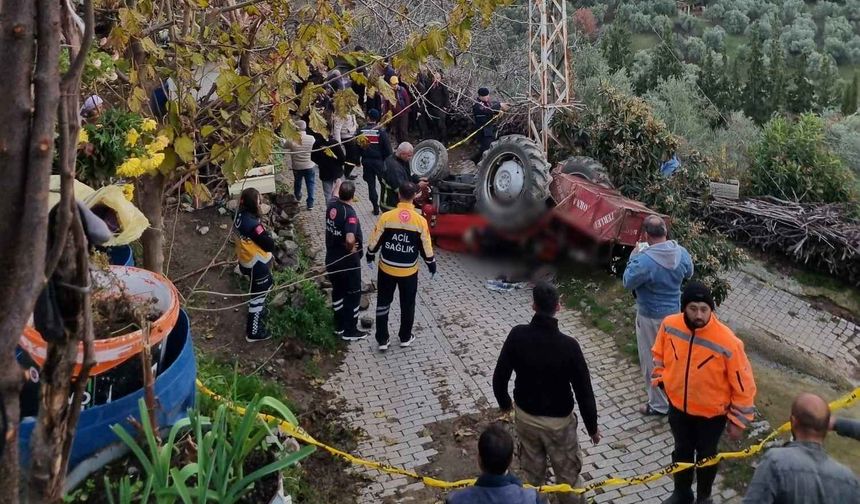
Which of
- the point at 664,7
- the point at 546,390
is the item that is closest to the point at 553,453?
the point at 546,390

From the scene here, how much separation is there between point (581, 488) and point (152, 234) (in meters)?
3.11

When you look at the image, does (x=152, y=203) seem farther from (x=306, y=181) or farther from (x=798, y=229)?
(x=798, y=229)

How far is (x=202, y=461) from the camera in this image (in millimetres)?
3254

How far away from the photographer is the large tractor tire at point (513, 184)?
8.44 m

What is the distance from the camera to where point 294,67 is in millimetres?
4180

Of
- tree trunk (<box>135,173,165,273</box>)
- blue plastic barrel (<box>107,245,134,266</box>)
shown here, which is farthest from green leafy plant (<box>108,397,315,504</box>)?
blue plastic barrel (<box>107,245,134,266</box>)

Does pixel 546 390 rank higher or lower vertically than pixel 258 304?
higher

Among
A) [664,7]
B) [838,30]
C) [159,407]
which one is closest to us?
[159,407]

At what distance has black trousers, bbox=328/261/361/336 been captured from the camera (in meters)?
6.81

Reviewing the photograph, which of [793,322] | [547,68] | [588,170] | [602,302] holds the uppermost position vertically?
[547,68]

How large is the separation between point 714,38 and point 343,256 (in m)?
23.4

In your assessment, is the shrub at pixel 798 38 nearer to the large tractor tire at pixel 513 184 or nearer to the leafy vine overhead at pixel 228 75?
the large tractor tire at pixel 513 184

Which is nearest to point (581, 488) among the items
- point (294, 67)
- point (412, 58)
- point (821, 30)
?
point (412, 58)

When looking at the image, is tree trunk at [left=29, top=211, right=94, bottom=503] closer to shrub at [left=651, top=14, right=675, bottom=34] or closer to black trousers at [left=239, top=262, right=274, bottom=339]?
black trousers at [left=239, top=262, right=274, bottom=339]
